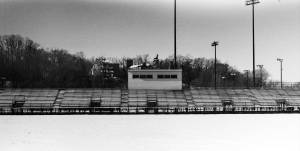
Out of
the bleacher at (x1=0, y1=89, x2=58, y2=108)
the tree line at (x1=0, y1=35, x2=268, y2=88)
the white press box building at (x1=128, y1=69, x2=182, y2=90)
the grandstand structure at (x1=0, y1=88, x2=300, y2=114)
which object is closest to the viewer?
the grandstand structure at (x1=0, y1=88, x2=300, y2=114)

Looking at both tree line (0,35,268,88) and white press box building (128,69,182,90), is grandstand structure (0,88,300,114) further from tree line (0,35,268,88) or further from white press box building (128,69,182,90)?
tree line (0,35,268,88)

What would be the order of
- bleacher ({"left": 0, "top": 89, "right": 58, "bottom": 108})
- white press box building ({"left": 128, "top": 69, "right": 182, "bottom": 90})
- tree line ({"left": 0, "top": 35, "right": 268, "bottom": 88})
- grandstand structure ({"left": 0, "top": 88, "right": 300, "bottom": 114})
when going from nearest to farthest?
grandstand structure ({"left": 0, "top": 88, "right": 300, "bottom": 114}) < bleacher ({"left": 0, "top": 89, "right": 58, "bottom": 108}) < white press box building ({"left": 128, "top": 69, "right": 182, "bottom": 90}) < tree line ({"left": 0, "top": 35, "right": 268, "bottom": 88})

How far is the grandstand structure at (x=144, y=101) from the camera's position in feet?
179

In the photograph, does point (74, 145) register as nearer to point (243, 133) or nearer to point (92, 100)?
point (243, 133)

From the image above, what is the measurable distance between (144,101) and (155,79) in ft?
18.8

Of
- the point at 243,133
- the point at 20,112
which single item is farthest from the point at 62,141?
the point at 20,112

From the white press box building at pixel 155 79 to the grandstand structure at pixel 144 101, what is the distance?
1055 millimetres

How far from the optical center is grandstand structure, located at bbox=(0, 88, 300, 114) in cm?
5463

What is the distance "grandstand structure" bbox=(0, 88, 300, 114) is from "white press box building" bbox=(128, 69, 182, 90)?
3.46 ft

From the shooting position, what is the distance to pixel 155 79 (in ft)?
211

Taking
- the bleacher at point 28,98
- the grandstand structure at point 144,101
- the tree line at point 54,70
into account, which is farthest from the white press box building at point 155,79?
the tree line at point 54,70

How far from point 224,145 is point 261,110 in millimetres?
36452

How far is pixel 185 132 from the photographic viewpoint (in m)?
28.0

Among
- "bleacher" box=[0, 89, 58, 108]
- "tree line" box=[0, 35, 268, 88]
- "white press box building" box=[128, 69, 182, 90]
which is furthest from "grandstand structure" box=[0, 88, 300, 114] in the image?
"tree line" box=[0, 35, 268, 88]
